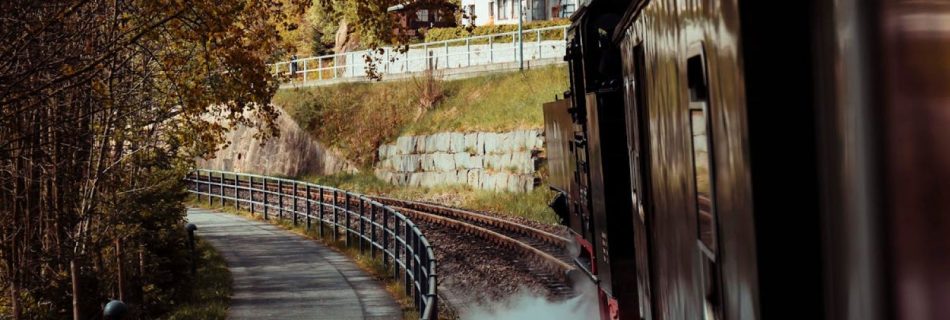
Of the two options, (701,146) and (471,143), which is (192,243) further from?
(471,143)

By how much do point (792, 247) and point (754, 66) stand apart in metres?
0.44

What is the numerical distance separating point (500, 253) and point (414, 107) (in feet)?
89.6

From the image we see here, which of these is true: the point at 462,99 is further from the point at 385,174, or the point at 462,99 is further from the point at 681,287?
the point at 681,287

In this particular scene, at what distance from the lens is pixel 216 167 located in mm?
55656

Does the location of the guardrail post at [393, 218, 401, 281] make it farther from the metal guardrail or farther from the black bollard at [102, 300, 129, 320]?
the black bollard at [102, 300, 129, 320]

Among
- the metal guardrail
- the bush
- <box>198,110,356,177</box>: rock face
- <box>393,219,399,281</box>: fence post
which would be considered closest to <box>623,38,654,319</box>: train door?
the metal guardrail

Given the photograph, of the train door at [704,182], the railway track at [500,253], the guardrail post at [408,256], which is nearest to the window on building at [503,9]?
the railway track at [500,253]

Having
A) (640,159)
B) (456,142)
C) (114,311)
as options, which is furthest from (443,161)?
(640,159)

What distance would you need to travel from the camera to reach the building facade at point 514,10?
66406 millimetres

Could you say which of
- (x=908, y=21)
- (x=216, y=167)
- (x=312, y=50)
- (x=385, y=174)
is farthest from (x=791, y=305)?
(x=312, y=50)

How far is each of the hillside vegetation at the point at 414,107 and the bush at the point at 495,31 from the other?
5.23 meters

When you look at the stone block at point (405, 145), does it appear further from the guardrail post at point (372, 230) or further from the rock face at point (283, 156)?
the guardrail post at point (372, 230)

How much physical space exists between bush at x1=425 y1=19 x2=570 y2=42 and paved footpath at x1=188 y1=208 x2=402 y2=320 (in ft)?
87.1

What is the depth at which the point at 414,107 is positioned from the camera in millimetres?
47281
